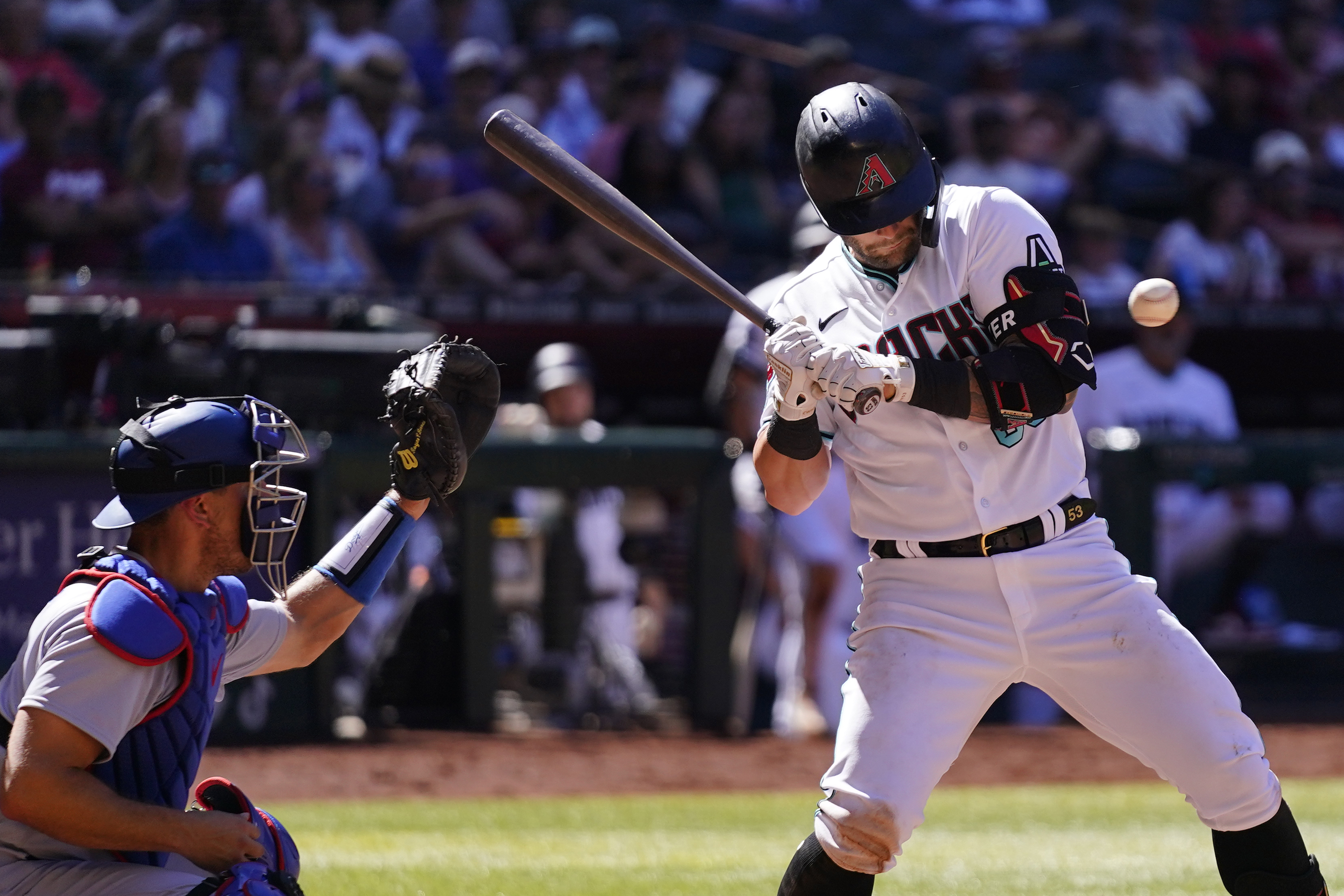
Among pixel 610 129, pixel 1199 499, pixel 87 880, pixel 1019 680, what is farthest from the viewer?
pixel 610 129

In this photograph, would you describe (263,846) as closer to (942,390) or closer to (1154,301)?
(942,390)

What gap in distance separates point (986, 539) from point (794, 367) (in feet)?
1.57

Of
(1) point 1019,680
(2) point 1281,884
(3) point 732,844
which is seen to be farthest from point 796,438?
(3) point 732,844

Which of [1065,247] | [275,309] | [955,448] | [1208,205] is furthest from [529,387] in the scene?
[955,448]

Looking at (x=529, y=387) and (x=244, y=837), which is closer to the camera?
(x=244, y=837)

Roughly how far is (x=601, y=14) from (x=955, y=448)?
8.66 metres

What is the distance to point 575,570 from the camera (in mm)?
7551

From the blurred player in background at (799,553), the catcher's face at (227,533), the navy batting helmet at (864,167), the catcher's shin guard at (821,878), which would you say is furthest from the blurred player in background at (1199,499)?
the catcher's face at (227,533)

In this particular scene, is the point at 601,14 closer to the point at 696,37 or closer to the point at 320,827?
the point at 696,37

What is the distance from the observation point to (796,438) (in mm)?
3125

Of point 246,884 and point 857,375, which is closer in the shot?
point 246,884

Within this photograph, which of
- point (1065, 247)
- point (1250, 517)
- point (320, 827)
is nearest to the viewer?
point (320, 827)

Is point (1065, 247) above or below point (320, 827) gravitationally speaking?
above

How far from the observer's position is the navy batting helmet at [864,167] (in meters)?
3.10
